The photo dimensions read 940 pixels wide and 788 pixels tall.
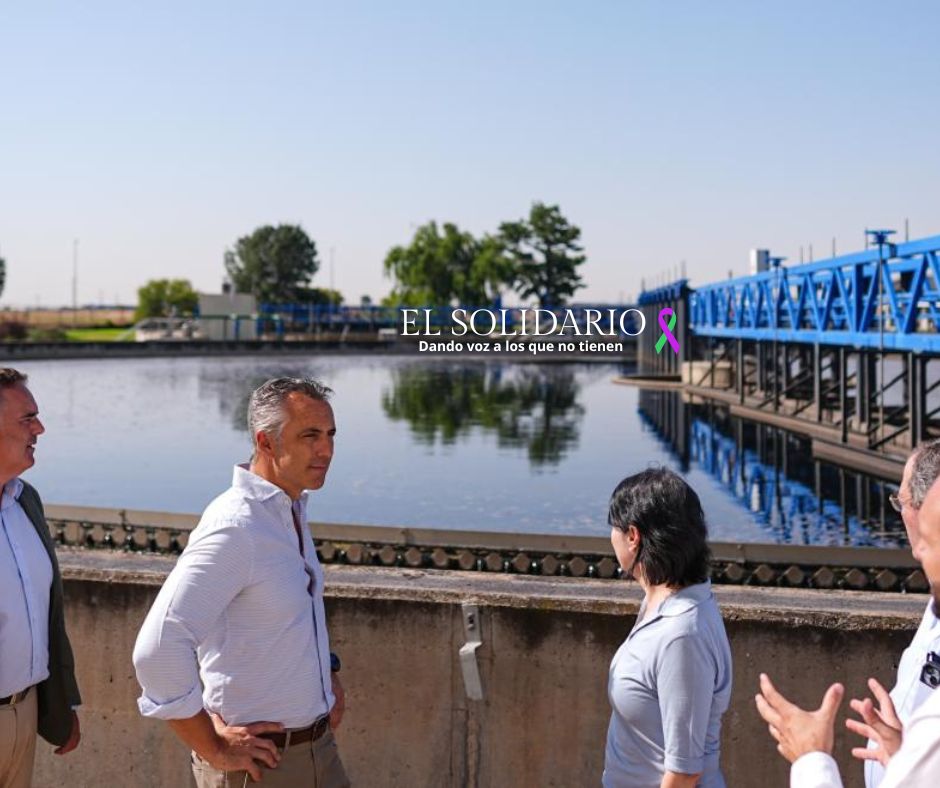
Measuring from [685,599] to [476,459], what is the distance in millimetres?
22120

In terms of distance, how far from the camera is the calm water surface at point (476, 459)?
17.7 m

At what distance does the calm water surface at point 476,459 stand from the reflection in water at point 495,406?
9 cm

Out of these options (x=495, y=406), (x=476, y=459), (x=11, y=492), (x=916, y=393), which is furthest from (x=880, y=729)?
(x=495, y=406)

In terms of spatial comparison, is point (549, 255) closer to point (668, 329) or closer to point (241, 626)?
point (668, 329)

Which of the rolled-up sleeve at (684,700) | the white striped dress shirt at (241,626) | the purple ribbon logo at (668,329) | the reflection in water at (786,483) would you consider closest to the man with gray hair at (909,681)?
the rolled-up sleeve at (684,700)

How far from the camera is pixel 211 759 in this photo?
2.46m

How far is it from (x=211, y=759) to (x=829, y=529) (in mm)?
15453

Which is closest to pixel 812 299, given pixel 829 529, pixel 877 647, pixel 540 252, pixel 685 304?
pixel 829 529

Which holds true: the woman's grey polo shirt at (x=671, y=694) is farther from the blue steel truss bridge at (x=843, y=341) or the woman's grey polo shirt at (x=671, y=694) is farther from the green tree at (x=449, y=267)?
the green tree at (x=449, y=267)

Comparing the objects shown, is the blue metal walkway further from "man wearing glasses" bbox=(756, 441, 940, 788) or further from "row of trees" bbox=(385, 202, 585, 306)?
"row of trees" bbox=(385, 202, 585, 306)

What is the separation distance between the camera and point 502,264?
9088cm

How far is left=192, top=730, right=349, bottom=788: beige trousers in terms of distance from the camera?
258 cm

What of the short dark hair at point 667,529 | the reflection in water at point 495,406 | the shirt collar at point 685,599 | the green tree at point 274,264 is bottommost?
the reflection in water at point 495,406

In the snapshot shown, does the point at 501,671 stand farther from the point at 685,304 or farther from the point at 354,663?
the point at 685,304
